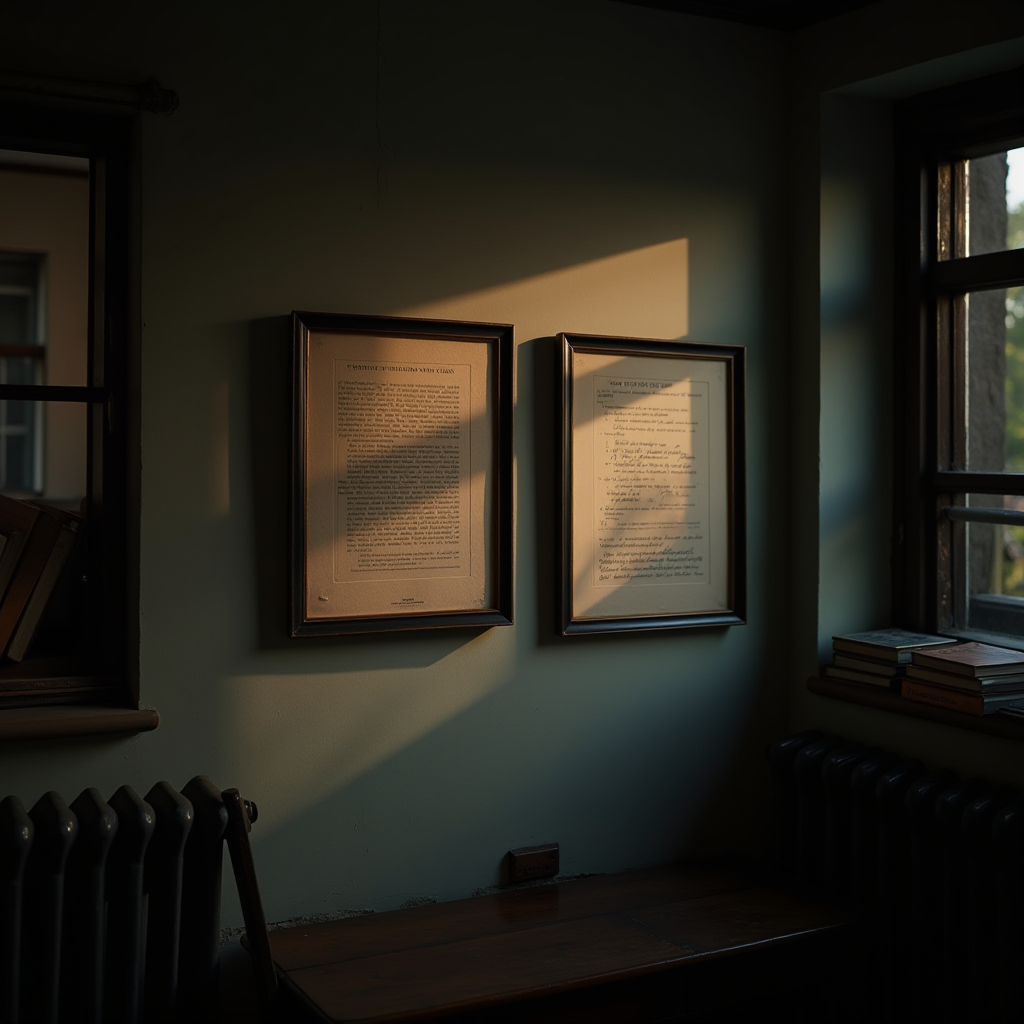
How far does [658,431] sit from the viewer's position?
2.80 metres

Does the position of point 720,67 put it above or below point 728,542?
above

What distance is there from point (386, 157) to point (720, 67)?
1.01 meters

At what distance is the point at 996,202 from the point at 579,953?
217 centimetres

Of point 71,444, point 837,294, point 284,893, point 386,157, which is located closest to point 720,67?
point 837,294

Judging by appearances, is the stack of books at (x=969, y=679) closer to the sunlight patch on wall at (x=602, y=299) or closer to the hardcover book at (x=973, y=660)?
the hardcover book at (x=973, y=660)

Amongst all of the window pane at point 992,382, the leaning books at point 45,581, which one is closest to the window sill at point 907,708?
the window pane at point 992,382

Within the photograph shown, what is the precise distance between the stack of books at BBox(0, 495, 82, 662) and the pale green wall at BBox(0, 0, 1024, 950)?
24 centimetres

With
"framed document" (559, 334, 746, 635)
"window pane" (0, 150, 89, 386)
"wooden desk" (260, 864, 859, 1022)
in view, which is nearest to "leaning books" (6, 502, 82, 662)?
"wooden desk" (260, 864, 859, 1022)

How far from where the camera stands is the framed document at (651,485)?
2.70 m

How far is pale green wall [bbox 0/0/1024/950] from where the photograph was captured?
2322 mm

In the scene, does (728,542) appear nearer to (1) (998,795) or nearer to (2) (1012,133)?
(1) (998,795)

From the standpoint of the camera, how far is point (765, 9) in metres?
2.87

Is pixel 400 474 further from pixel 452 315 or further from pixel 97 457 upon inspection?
pixel 97 457

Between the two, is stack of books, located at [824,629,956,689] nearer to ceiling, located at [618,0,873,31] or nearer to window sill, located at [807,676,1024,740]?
window sill, located at [807,676,1024,740]
